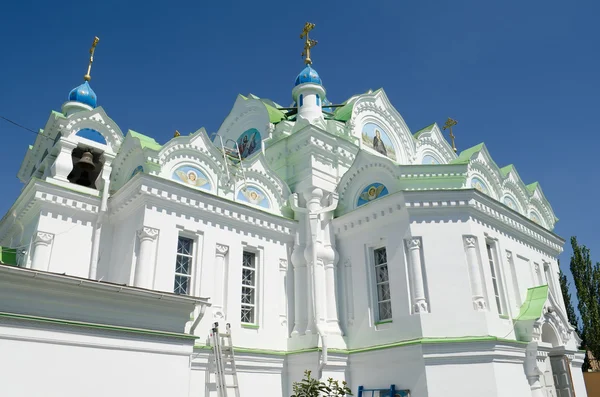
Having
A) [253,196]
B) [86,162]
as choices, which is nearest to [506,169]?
[253,196]

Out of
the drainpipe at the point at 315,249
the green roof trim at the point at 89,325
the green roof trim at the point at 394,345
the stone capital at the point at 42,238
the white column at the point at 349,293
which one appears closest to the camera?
the green roof trim at the point at 89,325

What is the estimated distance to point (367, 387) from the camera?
12.5 metres

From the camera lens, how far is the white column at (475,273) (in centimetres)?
1193

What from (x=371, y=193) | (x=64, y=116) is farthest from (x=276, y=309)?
(x=64, y=116)

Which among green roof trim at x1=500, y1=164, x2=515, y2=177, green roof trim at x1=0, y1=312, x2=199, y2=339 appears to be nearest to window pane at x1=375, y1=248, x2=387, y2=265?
green roof trim at x1=500, y1=164, x2=515, y2=177

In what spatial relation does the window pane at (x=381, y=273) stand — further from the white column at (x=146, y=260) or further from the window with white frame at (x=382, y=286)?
the white column at (x=146, y=260)

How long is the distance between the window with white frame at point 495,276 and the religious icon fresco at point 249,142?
8.75 metres

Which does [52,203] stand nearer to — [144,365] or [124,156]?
[124,156]

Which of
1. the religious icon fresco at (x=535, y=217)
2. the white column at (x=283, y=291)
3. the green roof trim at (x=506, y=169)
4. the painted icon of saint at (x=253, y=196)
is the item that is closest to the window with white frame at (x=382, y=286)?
the white column at (x=283, y=291)

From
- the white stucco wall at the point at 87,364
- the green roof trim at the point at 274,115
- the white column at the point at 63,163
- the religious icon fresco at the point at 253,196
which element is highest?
the green roof trim at the point at 274,115

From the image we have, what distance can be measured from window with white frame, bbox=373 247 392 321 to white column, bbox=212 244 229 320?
167 inches

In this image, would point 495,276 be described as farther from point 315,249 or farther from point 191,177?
point 191,177

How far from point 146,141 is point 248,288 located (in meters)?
5.03

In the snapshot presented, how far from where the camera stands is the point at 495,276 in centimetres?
1323
